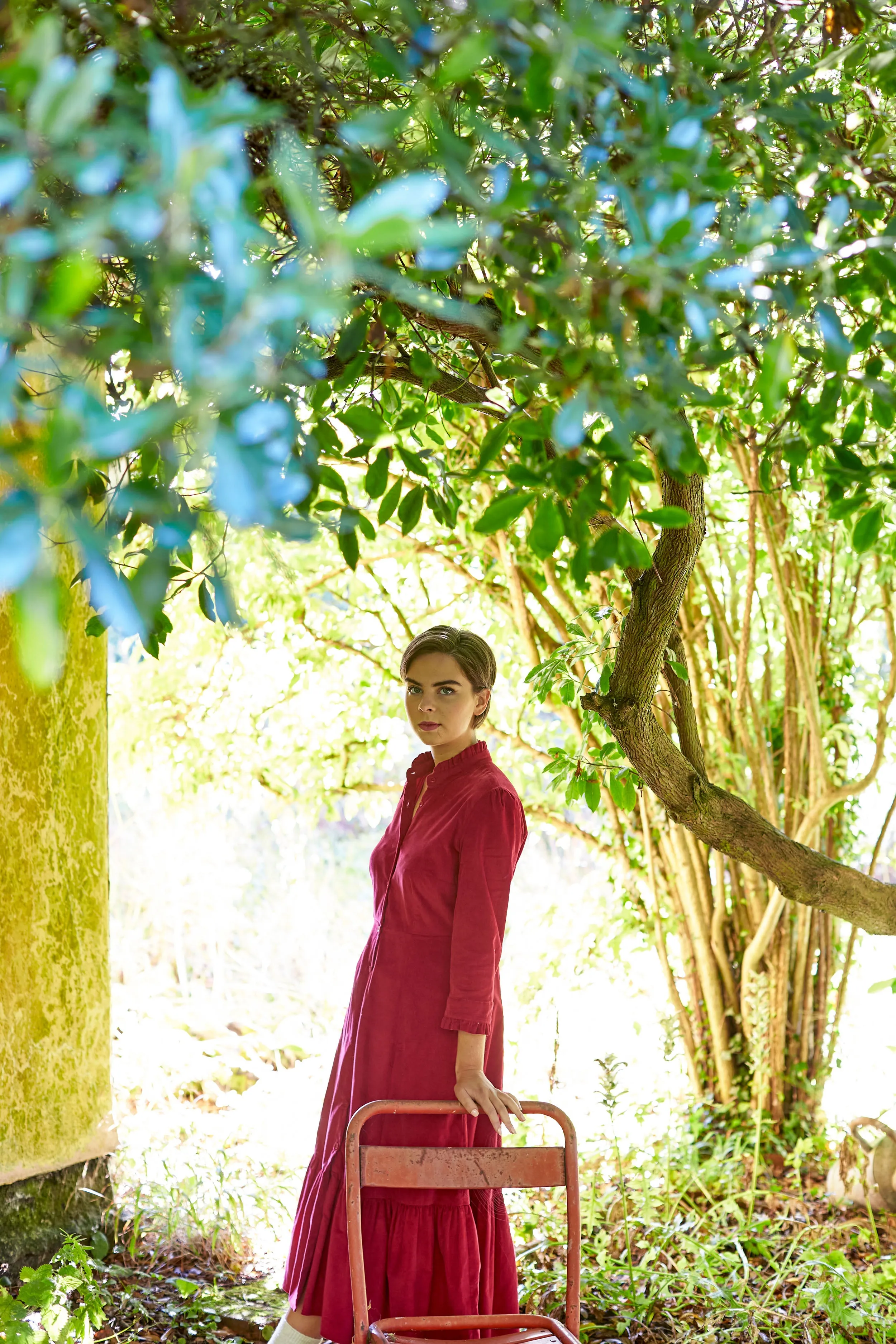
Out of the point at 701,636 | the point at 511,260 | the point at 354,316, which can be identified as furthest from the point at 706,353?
the point at 701,636

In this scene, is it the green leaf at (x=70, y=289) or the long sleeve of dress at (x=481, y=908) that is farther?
the long sleeve of dress at (x=481, y=908)

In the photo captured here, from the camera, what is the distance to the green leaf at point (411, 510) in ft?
4.22

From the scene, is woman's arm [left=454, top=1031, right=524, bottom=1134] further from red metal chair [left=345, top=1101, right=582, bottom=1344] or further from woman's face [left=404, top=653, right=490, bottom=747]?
woman's face [left=404, top=653, right=490, bottom=747]

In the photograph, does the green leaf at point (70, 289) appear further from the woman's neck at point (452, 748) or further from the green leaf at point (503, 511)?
the woman's neck at point (452, 748)

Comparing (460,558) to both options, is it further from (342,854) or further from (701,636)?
(342,854)

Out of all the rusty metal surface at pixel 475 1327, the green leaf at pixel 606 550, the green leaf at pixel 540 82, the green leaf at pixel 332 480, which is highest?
the green leaf at pixel 540 82

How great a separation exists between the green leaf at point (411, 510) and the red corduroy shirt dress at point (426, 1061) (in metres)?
0.84

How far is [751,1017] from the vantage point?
11.0 feet

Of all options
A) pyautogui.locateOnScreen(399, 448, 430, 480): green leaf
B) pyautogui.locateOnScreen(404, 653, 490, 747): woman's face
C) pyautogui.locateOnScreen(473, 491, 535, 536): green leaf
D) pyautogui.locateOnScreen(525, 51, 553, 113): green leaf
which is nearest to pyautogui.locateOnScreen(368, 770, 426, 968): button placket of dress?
pyautogui.locateOnScreen(404, 653, 490, 747): woman's face

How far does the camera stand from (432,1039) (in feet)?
6.57

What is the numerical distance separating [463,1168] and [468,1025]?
24 cm

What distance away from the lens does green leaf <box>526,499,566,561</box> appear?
2.99 feet

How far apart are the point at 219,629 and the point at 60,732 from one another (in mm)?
1569

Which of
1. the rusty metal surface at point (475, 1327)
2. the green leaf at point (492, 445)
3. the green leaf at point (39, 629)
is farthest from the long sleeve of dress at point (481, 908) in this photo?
the green leaf at point (39, 629)
